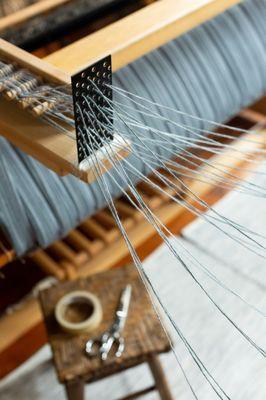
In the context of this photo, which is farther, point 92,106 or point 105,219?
point 105,219

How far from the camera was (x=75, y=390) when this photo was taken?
1114mm

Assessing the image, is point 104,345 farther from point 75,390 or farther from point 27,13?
point 27,13

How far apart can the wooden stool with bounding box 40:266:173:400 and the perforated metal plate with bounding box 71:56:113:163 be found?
1.71 ft

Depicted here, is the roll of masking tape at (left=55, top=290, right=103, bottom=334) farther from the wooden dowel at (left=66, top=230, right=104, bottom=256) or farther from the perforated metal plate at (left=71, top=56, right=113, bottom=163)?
the perforated metal plate at (left=71, top=56, right=113, bottom=163)

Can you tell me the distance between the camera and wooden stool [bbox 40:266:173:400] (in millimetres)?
1084

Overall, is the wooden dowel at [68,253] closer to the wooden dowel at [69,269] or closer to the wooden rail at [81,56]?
the wooden dowel at [69,269]

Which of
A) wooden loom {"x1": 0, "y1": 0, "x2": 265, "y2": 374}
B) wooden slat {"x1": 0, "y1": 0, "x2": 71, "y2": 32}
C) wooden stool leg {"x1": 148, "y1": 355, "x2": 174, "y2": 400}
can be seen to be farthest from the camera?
wooden stool leg {"x1": 148, "y1": 355, "x2": 174, "y2": 400}

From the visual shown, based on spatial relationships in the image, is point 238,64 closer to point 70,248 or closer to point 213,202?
point 213,202

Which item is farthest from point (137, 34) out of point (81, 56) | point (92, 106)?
point (92, 106)

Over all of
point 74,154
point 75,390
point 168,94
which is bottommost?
point 75,390

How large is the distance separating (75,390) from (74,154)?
59cm

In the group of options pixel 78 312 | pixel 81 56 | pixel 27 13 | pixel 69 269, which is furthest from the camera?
pixel 69 269

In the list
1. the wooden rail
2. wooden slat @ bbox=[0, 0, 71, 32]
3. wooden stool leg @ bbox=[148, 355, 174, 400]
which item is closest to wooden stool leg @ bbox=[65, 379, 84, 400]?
wooden stool leg @ bbox=[148, 355, 174, 400]

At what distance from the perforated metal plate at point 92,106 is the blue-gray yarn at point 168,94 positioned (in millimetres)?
363
